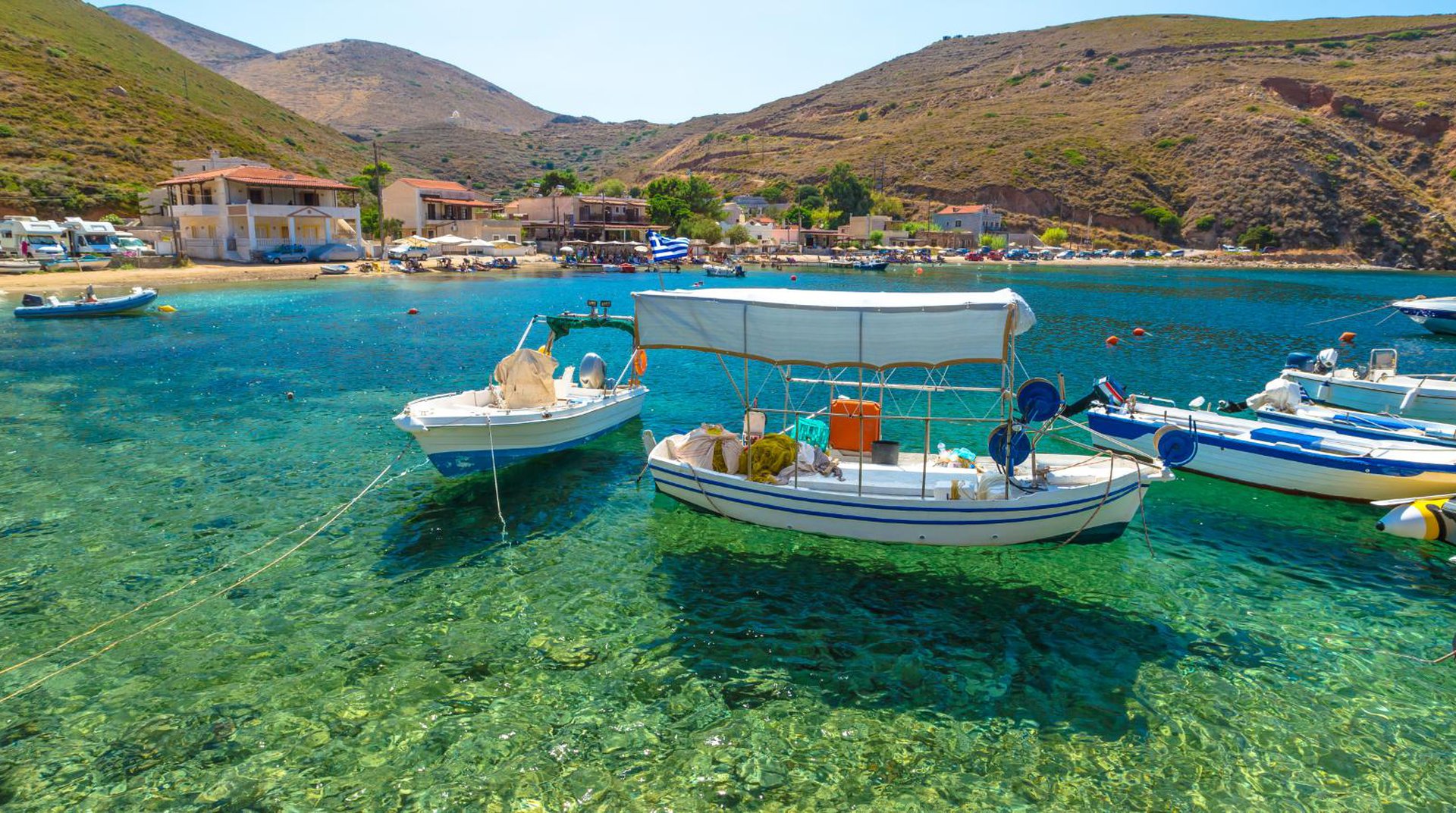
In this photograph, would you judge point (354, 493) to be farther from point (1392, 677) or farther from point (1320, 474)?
point (1320, 474)

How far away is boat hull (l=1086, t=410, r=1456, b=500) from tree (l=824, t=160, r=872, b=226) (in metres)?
126

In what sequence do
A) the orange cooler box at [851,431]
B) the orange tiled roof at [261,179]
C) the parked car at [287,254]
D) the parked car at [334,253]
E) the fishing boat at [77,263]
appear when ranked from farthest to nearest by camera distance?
1. the parked car at [334,253]
2. the parked car at [287,254]
3. the orange tiled roof at [261,179]
4. the fishing boat at [77,263]
5. the orange cooler box at [851,431]

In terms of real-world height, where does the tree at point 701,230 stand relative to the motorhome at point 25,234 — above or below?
above

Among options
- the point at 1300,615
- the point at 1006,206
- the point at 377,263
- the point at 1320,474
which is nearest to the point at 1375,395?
the point at 1320,474

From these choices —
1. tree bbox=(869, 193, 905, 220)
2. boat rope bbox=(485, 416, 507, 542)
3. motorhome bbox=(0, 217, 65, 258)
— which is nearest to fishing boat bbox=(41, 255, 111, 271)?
motorhome bbox=(0, 217, 65, 258)

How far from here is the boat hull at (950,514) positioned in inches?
493

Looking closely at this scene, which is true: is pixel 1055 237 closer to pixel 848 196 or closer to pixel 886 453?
pixel 848 196

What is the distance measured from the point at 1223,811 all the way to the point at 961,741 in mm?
2596

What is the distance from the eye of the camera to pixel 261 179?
70125 mm

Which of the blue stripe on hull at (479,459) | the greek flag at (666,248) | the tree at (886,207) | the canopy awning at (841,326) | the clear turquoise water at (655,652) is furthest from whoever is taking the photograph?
the tree at (886,207)

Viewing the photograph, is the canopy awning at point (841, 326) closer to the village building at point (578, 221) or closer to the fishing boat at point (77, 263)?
the fishing boat at point (77, 263)

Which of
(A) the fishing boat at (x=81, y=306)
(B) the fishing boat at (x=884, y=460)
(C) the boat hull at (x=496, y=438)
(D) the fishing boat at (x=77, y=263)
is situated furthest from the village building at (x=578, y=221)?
(B) the fishing boat at (x=884, y=460)

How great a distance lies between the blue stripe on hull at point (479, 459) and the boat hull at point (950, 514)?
600cm

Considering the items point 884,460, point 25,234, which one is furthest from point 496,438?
point 25,234
